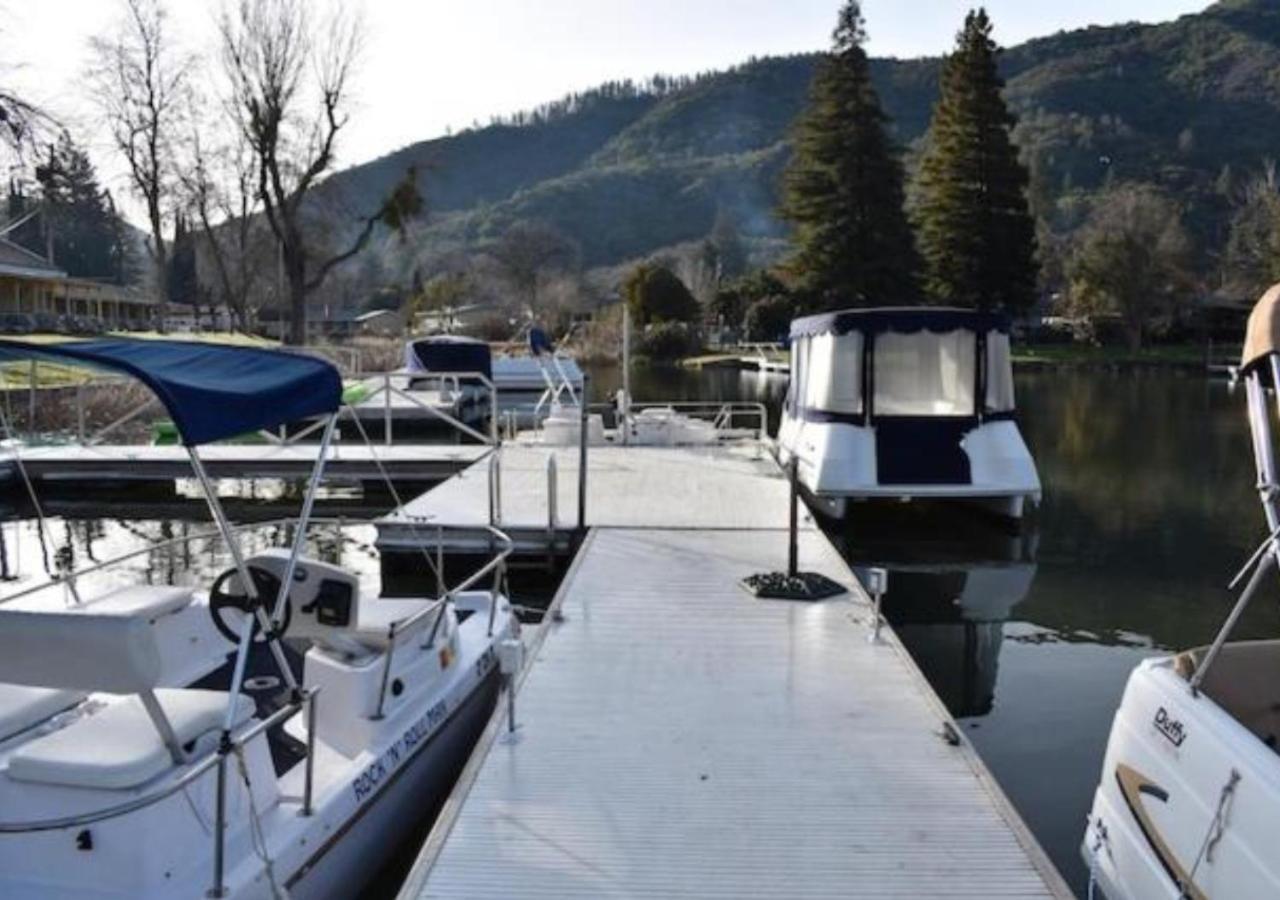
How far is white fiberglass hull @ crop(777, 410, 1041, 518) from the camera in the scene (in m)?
13.1

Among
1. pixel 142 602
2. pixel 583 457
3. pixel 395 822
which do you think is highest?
pixel 583 457

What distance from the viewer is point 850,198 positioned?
4828 cm

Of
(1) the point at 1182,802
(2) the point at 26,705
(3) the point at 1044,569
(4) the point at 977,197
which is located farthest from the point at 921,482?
(4) the point at 977,197

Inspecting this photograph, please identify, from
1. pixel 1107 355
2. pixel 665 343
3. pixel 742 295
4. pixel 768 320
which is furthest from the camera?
pixel 742 295

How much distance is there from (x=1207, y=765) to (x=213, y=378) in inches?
154

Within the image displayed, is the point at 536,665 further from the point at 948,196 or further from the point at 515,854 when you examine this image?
the point at 948,196

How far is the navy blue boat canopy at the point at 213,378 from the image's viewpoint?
394cm

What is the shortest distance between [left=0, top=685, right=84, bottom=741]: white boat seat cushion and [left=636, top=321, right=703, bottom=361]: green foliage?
5690cm

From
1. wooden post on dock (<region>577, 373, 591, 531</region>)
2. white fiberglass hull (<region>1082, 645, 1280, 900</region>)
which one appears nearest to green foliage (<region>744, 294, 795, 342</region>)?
wooden post on dock (<region>577, 373, 591, 531</region>)

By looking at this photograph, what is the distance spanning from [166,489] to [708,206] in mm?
140479

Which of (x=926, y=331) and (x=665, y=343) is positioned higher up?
(x=665, y=343)

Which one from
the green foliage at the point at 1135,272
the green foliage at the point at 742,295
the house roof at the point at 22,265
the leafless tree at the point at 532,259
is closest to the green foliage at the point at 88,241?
the house roof at the point at 22,265

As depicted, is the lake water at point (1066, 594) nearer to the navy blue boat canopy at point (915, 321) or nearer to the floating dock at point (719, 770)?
the floating dock at point (719, 770)

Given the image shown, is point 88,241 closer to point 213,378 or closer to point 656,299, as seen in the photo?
point 656,299
